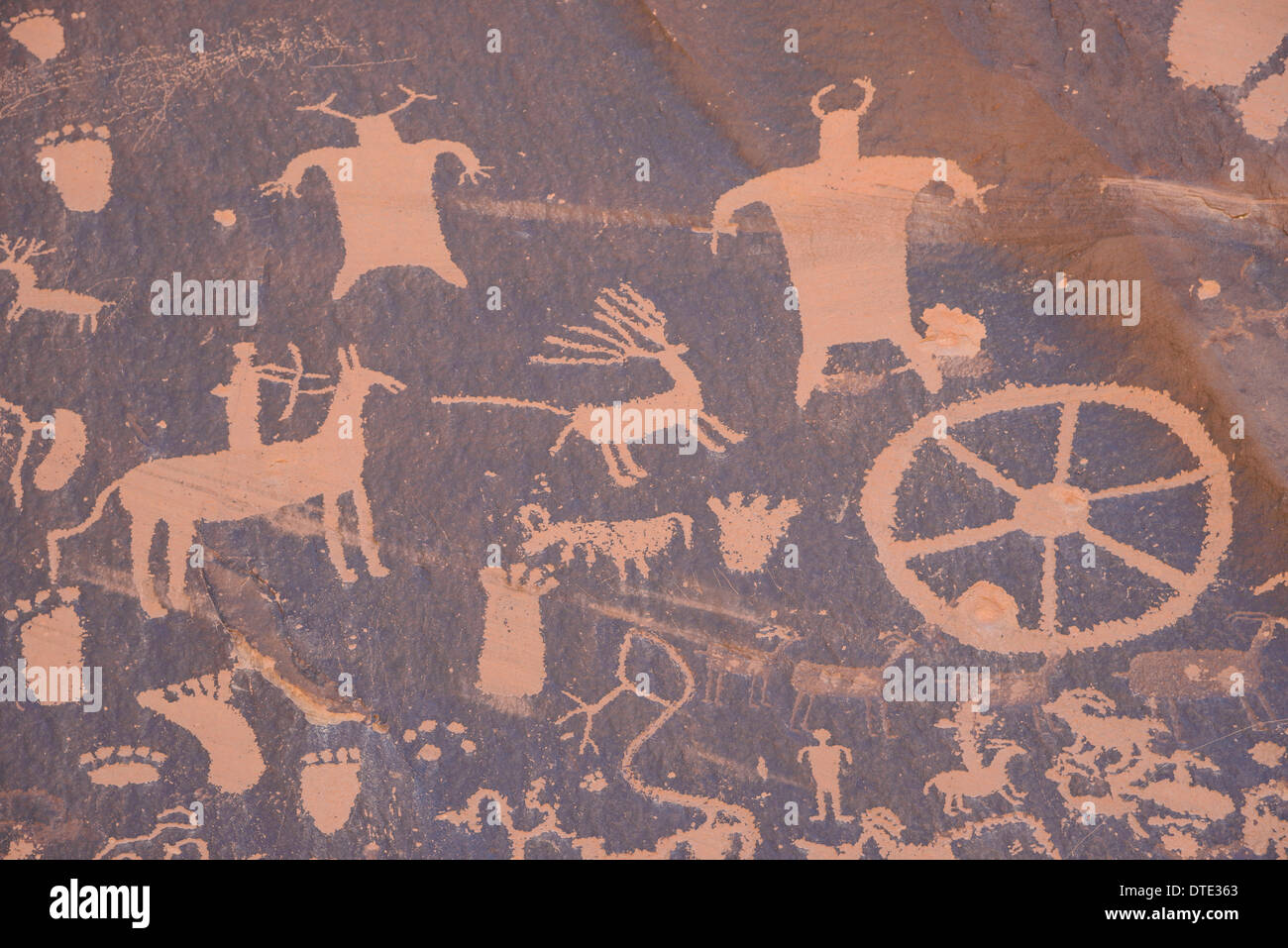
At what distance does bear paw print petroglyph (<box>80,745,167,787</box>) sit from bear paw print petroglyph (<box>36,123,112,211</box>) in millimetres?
931

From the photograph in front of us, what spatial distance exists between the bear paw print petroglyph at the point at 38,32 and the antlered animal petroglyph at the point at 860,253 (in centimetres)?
133

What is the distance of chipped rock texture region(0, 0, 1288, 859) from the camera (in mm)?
1460

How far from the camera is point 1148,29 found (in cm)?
144

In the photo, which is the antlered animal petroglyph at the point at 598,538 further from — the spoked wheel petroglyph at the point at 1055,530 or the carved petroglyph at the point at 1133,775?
the carved petroglyph at the point at 1133,775

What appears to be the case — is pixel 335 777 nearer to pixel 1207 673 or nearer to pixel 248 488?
pixel 248 488

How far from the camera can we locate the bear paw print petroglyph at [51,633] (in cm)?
147

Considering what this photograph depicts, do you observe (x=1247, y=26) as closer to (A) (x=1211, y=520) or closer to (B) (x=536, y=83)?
(A) (x=1211, y=520)

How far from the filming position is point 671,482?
4.85 ft

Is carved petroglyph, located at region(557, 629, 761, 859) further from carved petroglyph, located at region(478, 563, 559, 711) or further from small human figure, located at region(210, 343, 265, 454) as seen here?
small human figure, located at region(210, 343, 265, 454)

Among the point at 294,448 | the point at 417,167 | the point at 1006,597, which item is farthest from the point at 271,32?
the point at 1006,597

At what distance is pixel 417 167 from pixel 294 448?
528 mm

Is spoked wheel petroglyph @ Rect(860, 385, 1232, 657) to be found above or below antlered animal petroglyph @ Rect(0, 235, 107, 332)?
below

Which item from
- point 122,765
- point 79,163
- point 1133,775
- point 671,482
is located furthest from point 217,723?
point 1133,775

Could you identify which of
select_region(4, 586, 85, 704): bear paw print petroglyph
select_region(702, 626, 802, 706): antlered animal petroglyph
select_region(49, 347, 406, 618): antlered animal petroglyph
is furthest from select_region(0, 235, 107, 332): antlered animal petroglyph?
select_region(702, 626, 802, 706): antlered animal petroglyph
